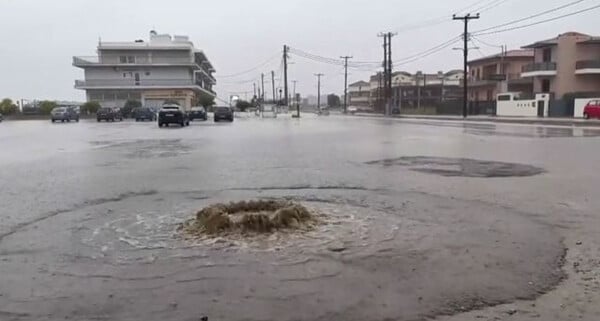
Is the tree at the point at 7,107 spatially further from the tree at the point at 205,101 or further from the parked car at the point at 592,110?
the parked car at the point at 592,110

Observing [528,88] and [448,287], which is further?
[528,88]

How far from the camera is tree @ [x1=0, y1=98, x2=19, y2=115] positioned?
74000 mm

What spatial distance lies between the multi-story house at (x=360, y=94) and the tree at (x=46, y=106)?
98.3 meters

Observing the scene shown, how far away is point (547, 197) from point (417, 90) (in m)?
124

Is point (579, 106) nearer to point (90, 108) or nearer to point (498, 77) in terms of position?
point (498, 77)

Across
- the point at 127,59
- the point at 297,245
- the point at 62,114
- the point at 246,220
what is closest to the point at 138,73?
the point at 127,59

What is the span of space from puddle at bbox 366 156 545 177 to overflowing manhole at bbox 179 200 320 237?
Answer: 6.06 m

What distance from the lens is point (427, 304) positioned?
457 centimetres

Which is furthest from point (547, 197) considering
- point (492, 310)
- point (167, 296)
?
point (167, 296)

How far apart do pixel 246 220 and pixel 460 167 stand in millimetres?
8363

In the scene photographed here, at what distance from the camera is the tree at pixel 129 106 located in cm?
7594

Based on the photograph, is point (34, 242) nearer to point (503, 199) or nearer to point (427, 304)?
point (427, 304)

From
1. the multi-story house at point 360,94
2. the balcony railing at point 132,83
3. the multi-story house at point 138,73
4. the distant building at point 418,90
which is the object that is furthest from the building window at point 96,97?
the multi-story house at point 360,94

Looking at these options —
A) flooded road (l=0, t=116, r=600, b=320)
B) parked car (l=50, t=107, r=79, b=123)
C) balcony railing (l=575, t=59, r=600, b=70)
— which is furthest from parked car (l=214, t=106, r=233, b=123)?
flooded road (l=0, t=116, r=600, b=320)
